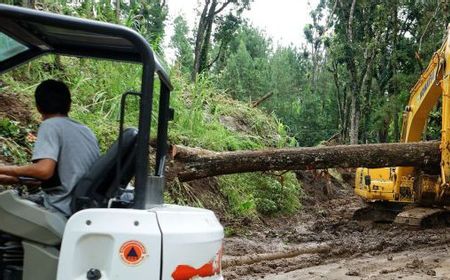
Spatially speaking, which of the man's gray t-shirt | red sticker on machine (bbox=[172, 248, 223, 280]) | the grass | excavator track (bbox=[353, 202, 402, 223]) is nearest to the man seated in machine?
the man's gray t-shirt

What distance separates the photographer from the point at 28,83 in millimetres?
8766

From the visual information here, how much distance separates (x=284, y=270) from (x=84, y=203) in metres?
4.78

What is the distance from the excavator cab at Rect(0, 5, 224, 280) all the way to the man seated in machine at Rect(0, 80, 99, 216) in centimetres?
7

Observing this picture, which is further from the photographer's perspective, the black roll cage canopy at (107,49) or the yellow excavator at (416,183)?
the yellow excavator at (416,183)

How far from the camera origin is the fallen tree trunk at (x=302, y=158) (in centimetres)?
817

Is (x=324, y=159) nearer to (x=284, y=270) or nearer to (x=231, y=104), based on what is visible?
(x=284, y=270)

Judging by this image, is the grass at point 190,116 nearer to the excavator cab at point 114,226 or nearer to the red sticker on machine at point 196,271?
the excavator cab at point 114,226

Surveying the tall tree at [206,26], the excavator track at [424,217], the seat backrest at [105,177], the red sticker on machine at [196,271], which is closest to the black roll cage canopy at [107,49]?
the seat backrest at [105,177]

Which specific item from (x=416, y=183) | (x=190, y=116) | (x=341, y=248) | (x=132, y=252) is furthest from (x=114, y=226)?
(x=416, y=183)

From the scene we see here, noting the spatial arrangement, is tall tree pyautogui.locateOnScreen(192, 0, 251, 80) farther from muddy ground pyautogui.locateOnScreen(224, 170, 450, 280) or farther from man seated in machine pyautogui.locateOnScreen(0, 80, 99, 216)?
man seated in machine pyautogui.locateOnScreen(0, 80, 99, 216)

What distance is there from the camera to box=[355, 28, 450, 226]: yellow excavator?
34.2 ft

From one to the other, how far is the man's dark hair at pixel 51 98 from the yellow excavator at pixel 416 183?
7.89 m

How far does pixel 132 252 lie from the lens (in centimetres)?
258

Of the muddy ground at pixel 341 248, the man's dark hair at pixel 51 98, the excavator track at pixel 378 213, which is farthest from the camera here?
the excavator track at pixel 378 213
